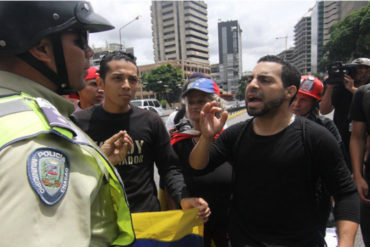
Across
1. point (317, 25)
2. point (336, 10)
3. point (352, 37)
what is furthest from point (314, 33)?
point (352, 37)

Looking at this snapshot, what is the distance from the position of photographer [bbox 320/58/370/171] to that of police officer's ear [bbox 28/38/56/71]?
366 cm

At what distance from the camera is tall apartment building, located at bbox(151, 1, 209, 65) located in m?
96.1

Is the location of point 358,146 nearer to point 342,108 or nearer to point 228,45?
point 342,108

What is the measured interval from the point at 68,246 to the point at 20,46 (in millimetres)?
746

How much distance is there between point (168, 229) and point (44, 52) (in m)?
1.44

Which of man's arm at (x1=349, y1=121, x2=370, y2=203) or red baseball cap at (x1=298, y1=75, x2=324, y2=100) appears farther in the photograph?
red baseball cap at (x1=298, y1=75, x2=324, y2=100)

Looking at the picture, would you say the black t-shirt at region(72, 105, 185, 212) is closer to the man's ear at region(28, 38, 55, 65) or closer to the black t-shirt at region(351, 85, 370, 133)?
the man's ear at region(28, 38, 55, 65)

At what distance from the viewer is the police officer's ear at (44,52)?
1.01 m

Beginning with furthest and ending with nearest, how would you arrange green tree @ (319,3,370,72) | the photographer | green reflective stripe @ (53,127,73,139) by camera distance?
1. green tree @ (319,3,370,72)
2. the photographer
3. green reflective stripe @ (53,127,73,139)

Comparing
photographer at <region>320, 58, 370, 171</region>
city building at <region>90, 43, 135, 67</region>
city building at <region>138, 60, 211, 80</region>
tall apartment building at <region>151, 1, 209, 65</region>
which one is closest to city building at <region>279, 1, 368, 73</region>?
city building at <region>138, 60, 211, 80</region>

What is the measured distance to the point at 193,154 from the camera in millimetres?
1908

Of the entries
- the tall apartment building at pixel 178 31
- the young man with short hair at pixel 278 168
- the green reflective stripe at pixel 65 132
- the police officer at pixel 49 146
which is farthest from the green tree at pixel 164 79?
the green reflective stripe at pixel 65 132

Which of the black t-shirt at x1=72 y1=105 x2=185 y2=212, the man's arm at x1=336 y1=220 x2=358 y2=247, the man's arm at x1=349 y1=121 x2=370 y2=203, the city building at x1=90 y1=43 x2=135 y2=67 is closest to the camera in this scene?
the man's arm at x1=336 y1=220 x2=358 y2=247

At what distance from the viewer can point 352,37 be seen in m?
33.5
